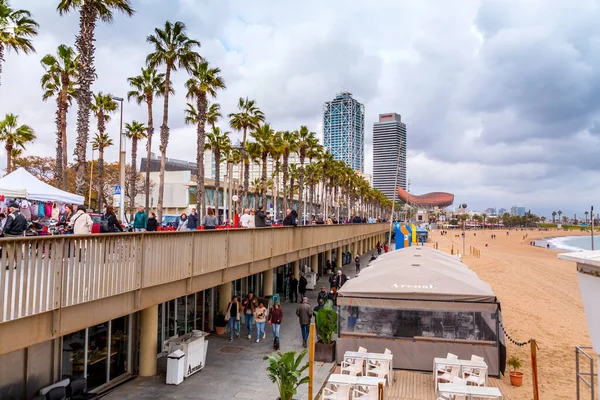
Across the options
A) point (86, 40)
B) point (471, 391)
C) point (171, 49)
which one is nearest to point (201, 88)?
point (171, 49)

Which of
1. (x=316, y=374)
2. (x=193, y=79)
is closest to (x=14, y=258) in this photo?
(x=316, y=374)

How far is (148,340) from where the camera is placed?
1253cm

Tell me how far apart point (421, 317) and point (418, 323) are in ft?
0.63

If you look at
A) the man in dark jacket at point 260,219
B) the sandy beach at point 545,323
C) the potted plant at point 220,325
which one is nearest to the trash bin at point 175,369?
the potted plant at point 220,325

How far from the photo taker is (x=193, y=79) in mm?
31656

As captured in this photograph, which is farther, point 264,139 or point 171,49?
point 264,139

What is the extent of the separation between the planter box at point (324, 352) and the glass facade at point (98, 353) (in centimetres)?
564

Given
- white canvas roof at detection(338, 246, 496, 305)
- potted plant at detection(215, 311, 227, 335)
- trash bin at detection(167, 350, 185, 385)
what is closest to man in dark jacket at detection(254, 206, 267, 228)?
potted plant at detection(215, 311, 227, 335)

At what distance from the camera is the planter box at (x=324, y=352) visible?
1375cm

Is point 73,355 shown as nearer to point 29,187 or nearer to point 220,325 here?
point 29,187

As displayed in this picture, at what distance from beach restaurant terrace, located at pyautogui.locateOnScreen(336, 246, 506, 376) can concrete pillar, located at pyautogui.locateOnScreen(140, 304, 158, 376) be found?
535cm

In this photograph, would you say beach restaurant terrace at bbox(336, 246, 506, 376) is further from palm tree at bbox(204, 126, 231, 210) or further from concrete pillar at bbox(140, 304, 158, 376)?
palm tree at bbox(204, 126, 231, 210)

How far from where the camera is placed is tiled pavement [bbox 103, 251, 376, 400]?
11.2 meters

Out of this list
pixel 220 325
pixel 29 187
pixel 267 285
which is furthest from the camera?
pixel 267 285
